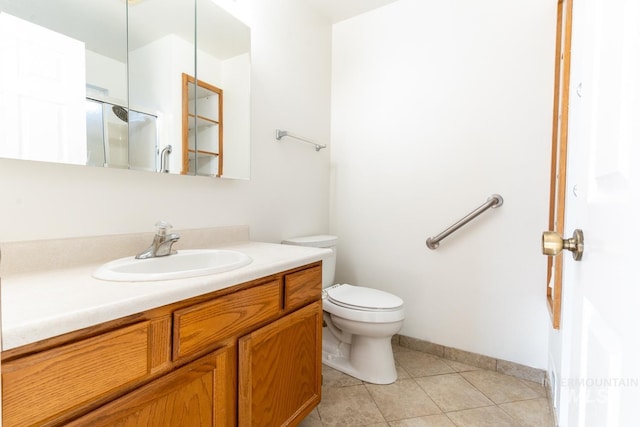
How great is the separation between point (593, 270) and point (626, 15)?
35 centimetres

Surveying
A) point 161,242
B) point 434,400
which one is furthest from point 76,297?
point 434,400

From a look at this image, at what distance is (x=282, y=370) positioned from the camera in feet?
3.62

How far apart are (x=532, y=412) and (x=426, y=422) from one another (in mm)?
527

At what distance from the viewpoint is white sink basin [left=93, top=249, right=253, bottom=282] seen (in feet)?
2.60

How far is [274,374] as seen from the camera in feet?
3.49

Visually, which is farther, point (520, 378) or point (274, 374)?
point (520, 378)

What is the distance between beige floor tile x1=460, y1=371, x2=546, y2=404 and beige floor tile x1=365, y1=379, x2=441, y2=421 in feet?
1.09

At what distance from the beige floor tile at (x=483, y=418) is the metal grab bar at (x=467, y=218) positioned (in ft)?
2.83

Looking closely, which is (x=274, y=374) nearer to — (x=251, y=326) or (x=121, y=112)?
(x=251, y=326)

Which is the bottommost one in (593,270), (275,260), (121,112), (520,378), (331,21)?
(520,378)

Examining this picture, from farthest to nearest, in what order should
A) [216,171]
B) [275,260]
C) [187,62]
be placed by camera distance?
[216,171] < [187,62] < [275,260]

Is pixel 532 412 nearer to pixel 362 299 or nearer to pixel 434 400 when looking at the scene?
pixel 434 400

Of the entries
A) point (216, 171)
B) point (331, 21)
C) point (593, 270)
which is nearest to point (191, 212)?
point (216, 171)

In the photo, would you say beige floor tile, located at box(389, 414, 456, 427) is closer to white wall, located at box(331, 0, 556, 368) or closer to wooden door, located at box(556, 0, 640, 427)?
white wall, located at box(331, 0, 556, 368)
